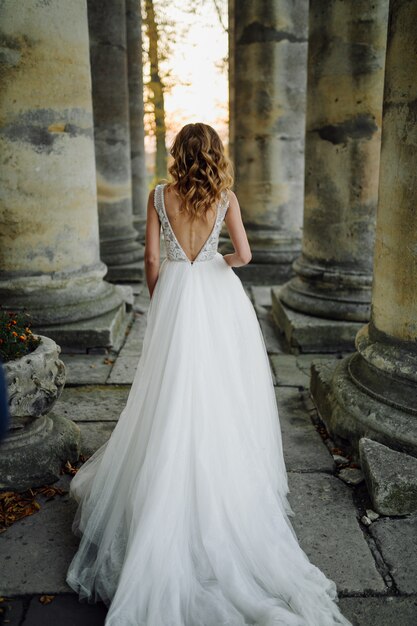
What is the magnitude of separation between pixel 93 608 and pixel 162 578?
36cm

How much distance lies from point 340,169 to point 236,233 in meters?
3.08

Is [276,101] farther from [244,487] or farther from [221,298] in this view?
[244,487]

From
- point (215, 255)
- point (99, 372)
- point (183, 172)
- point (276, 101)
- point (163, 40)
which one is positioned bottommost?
point (99, 372)

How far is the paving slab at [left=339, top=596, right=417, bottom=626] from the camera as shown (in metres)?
2.39

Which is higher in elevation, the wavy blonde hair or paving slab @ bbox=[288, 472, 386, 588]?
the wavy blonde hair

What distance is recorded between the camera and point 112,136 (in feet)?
29.9

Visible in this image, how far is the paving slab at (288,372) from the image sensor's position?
5.20 metres

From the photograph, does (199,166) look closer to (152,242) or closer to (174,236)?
(174,236)

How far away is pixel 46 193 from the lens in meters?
5.32

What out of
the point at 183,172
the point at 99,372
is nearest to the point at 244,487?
the point at 183,172

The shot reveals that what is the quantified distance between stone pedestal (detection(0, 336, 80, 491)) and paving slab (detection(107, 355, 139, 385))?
156 cm

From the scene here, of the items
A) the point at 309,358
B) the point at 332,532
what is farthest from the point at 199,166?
the point at 309,358

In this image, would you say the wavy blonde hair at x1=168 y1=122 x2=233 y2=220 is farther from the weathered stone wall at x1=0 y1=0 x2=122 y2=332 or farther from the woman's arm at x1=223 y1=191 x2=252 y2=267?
the weathered stone wall at x1=0 y1=0 x2=122 y2=332

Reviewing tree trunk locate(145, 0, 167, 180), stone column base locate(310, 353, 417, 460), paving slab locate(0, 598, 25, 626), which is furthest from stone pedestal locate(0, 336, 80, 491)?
tree trunk locate(145, 0, 167, 180)
